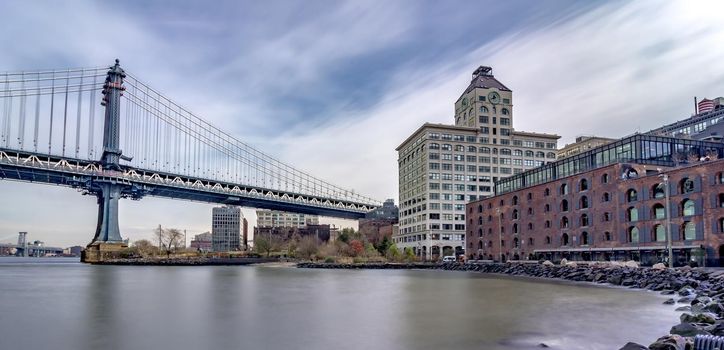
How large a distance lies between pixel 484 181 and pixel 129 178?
293ft

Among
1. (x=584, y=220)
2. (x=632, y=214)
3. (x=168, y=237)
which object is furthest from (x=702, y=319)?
(x=168, y=237)

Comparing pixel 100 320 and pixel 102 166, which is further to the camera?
pixel 102 166

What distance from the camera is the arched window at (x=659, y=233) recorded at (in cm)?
6162

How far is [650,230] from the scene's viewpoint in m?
63.1

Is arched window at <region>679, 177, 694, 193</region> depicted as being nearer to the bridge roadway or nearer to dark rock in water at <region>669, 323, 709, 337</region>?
dark rock in water at <region>669, 323, 709, 337</region>

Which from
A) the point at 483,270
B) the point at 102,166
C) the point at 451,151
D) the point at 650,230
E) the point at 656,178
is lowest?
the point at 483,270

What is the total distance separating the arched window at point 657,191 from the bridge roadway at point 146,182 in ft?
289

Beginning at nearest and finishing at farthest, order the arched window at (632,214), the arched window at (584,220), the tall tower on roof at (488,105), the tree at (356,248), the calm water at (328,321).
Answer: the calm water at (328,321)
the arched window at (632,214)
the arched window at (584,220)
the tree at (356,248)
the tall tower on roof at (488,105)

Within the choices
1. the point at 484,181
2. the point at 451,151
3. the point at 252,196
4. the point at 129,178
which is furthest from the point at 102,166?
the point at 484,181

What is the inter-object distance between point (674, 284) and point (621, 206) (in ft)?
112

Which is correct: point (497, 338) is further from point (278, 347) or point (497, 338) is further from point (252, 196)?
point (252, 196)

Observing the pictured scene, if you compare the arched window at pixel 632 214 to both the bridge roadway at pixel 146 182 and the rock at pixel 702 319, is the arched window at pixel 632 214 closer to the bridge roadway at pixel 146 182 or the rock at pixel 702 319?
the rock at pixel 702 319

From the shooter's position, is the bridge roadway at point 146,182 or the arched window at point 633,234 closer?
the arched window at point 633,234

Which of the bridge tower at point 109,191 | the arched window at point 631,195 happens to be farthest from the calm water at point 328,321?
the bridge tower at point 109,191
